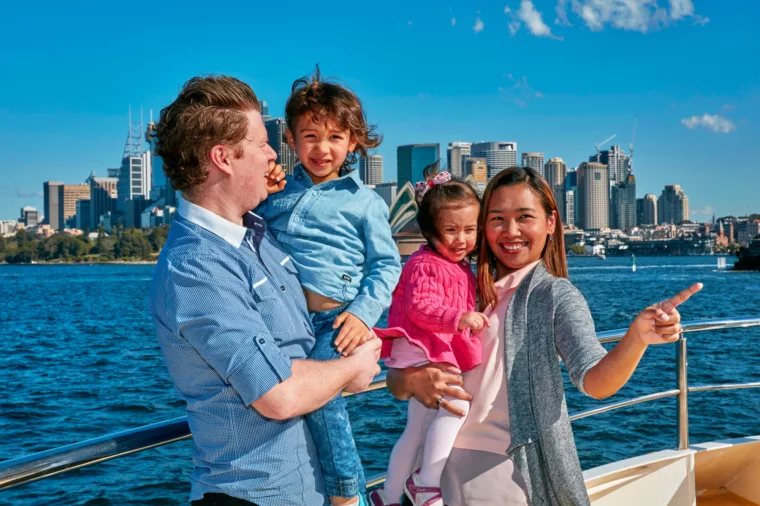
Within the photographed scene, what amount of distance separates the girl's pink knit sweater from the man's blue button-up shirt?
42 centimetres

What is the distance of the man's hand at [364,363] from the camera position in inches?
54.4

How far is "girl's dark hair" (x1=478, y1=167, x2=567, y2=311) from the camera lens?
5.48 ft

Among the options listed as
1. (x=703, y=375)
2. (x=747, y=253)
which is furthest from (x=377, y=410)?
(x=747, y=253)

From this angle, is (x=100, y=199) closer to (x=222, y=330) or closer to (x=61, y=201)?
(x=61, y=201)

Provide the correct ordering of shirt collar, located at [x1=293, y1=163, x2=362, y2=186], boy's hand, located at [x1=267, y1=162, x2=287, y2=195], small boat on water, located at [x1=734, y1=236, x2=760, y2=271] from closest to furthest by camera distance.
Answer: boy's hand, located at [x1=267, y1=162, x2=287, y2=195] → shirt collar, located at [x1=293, y1=163, x2=362, y2=186] → small boat on water, located at [x1=734, y1=236, x2=760, y2=271]

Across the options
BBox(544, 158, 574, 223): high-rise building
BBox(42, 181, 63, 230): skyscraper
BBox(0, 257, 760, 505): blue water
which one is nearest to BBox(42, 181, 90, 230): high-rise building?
BBox(42, 181, 63, 230): skyscraper

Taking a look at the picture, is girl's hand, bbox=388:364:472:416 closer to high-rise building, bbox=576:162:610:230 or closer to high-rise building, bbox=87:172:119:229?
high-rise building, bbox=576:162:610:230

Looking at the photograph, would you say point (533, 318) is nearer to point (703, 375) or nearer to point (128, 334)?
point (703, 375)

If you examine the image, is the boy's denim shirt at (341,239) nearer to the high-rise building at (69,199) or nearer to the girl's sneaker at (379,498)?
the girl's sneaker at (379,498)

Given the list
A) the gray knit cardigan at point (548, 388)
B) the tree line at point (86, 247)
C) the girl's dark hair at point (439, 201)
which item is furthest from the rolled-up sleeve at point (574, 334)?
the tree line at point (86, 247)

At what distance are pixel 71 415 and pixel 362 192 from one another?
1252 cm

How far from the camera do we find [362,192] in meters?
1.80

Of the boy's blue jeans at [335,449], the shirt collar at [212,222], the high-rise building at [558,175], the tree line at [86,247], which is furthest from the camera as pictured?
the high-rise building at [558,175]

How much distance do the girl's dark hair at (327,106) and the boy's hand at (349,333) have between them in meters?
0.55
